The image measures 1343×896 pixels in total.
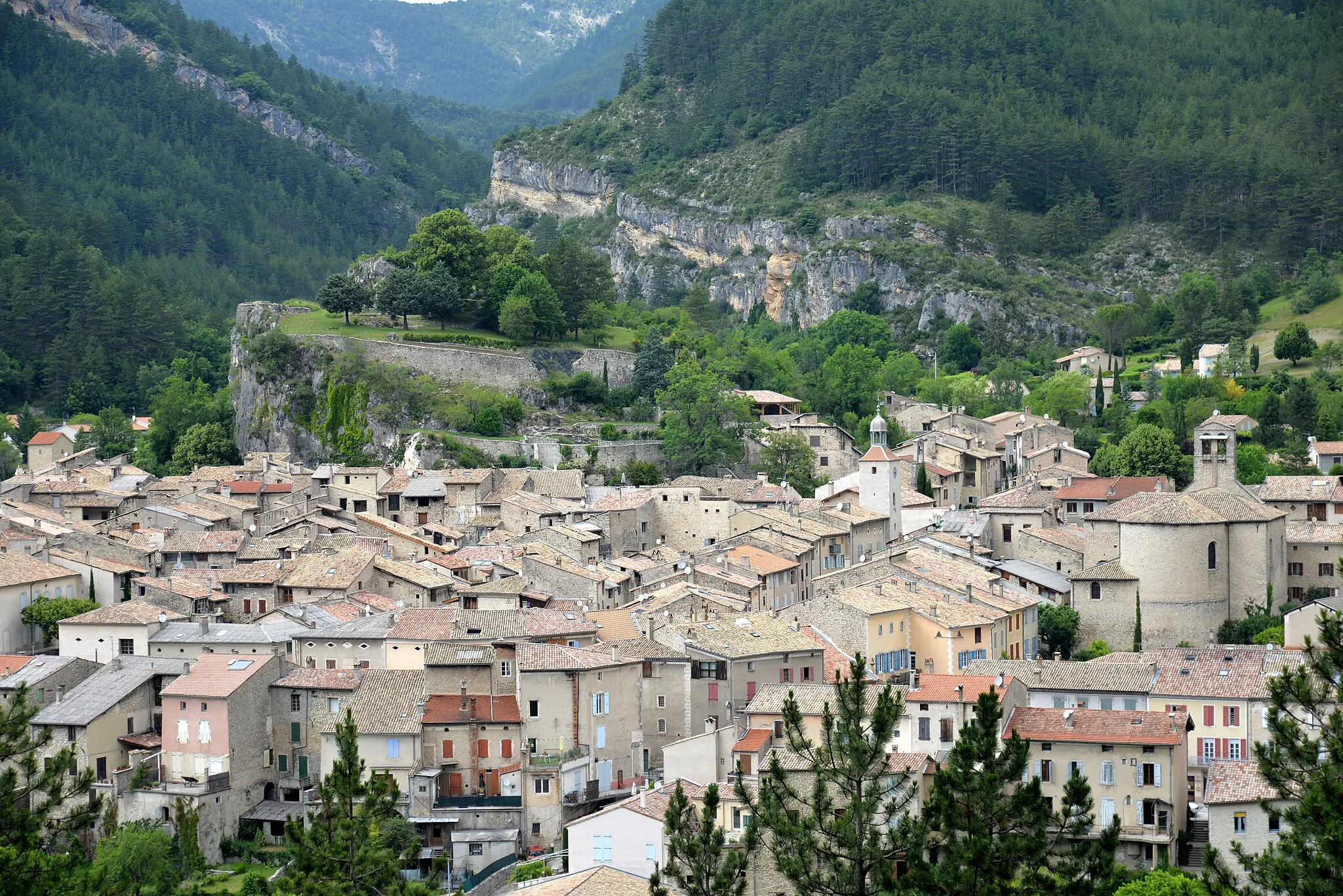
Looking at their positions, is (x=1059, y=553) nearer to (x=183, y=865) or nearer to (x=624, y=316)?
(x=183, y=865)

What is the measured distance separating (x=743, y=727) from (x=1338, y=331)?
7271 cm

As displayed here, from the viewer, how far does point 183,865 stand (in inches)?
1816

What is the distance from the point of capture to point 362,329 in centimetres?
9400

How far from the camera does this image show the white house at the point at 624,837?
4072cm

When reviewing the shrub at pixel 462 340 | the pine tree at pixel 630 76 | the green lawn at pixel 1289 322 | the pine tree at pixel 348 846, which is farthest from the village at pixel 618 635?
the pine tree at pixel 630 76

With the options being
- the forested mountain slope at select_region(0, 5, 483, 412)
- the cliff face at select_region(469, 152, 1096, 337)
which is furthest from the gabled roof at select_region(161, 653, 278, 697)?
the cliff face at select_region(469, 152, 1096, 337)

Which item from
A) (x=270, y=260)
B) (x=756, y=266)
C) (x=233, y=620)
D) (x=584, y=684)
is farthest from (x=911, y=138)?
(x=584, y=684)

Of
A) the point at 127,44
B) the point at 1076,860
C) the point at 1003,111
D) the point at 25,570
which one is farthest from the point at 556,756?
Result: the point at 127,44

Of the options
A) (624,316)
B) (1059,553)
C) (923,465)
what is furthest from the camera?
(624,316)

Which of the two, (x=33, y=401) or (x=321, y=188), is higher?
(x=321, y=188)

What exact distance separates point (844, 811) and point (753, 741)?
951cm

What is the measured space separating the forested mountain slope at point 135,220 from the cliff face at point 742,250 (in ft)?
64.9

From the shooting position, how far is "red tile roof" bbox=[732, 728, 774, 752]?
42938mm

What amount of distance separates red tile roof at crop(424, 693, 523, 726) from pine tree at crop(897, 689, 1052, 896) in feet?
53.8
